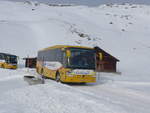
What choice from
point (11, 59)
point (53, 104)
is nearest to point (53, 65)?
point (53, 104)

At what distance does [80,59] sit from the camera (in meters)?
19.4

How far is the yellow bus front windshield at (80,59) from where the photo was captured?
19.2m

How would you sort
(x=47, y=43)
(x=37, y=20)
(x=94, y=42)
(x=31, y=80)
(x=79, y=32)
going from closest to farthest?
(x=31, y=80) < (x=47, y=43) < (x=94, y=42) < (x=79, y=32) < (x=37, y=20)

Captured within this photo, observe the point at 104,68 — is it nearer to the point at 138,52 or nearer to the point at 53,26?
the point at 138,52

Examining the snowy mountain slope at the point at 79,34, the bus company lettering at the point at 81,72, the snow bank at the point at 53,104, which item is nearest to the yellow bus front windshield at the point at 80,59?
the bus company lettering at the point at 81,72

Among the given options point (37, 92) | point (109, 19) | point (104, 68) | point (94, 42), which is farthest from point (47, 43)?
point (37, 92)

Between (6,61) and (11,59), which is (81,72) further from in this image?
(11,59)

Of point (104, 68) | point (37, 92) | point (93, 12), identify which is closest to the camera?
point (37, 92)

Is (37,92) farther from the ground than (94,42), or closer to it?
closer to it

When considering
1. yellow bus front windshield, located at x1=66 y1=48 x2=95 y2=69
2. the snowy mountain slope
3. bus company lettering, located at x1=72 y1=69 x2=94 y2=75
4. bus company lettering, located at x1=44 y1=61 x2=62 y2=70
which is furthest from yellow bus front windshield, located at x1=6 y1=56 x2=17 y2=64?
bus company lettering, located at x1=72 y1=69 x2=94 y2=75

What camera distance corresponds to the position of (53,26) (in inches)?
3273

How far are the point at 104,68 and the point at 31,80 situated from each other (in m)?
28.5

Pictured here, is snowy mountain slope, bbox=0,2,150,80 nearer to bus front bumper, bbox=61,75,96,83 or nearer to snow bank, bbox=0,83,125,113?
bus front bumper, bbox=61,75,96,83

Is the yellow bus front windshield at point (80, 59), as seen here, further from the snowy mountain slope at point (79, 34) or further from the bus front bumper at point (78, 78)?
the snowy mountain slope at point (79, 34)
